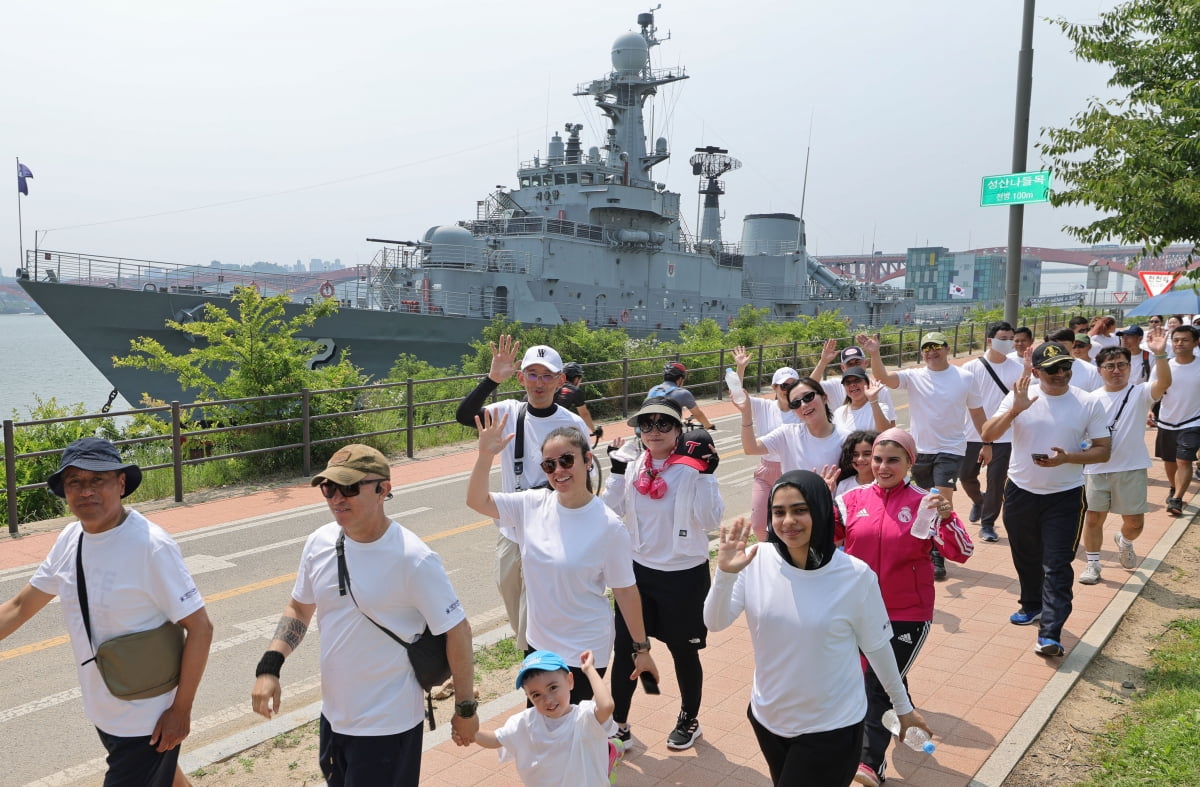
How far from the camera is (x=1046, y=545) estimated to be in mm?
5734

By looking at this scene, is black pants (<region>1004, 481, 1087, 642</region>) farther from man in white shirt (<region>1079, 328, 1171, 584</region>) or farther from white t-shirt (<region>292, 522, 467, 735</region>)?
white t-shirt (<region>292, 522, 467, 735</region>)

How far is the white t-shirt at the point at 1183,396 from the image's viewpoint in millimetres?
8852

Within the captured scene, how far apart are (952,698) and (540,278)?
26.4 meters

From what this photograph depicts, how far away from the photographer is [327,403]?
1298cm

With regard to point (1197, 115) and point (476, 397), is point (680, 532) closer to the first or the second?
point (476, 397)

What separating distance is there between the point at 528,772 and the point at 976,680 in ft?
11.1

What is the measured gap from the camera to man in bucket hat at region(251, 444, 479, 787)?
2.96 m

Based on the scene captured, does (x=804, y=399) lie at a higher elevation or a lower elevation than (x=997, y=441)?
higher

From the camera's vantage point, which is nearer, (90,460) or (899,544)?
(90,460)

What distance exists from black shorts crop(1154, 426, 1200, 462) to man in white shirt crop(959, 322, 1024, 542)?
7.32 feet

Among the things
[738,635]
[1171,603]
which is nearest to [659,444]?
[738,635]

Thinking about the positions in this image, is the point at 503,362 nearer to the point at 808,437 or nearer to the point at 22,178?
the point at 808,437

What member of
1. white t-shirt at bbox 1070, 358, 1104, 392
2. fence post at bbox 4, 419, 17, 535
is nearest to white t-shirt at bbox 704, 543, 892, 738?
white t-shirt at bbox 1070, 358, 1104, 392

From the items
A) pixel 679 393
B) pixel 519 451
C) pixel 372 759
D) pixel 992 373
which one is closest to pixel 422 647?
pixel 372 759
